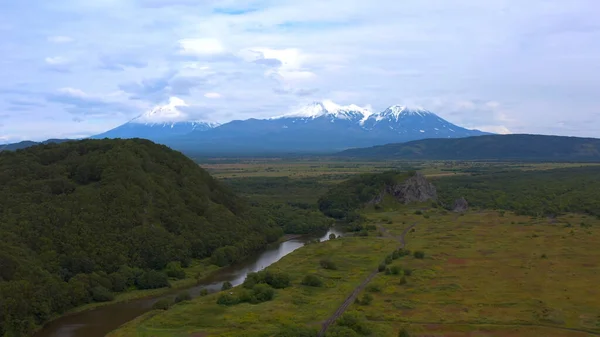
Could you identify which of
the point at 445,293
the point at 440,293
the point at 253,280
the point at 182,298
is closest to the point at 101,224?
the point at 182,298

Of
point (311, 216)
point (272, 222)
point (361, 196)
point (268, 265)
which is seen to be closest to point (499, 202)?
point (361, 196)

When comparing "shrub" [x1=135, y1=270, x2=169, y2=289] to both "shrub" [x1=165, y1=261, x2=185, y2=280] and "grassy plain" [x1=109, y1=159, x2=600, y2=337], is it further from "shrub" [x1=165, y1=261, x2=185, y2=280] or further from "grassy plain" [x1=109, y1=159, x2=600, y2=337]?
"grassy plain" [x1=109, y1=159, x2=600, y2=337]

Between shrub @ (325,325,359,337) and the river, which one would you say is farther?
the river

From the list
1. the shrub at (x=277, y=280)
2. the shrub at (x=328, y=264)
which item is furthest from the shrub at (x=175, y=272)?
the shrub at (x=328, y=264)

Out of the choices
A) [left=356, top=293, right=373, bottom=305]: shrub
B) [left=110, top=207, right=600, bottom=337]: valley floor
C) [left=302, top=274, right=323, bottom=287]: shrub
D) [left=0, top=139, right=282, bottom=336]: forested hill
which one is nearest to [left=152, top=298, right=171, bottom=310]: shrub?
[left=110, top=207, right=600, bottom=337]: valley floor

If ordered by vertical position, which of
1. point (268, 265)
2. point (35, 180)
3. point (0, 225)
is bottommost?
point (268, 265)

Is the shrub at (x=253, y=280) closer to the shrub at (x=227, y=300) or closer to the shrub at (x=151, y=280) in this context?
the shrub at (x=227, y=300)

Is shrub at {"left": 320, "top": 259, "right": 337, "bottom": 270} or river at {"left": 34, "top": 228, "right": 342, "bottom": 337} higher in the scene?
shrub at {"left": 320, "top": 259, "right": 337, "bottom": 270}

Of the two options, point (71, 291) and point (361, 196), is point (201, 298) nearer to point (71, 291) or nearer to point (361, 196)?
point (71, 291)
